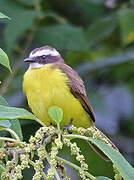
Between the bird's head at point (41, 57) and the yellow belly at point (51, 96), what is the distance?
0.96 feet

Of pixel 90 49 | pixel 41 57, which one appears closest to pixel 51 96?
pixel 41 57

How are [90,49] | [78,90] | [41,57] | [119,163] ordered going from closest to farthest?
[119,163], [78,90], [41,57], [90,49]

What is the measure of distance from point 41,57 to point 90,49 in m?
1.44

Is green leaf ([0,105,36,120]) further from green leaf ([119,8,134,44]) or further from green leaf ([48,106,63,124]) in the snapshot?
green leaf ([119,8,134,44])

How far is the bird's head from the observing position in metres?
4.39

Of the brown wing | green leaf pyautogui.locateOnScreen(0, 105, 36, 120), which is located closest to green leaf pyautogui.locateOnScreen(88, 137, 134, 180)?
green leaf pyautogui.locateOnScreen(0, 105, 36, 120)

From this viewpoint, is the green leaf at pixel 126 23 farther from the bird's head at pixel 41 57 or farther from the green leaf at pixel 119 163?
the green leaf at pixel 119 163

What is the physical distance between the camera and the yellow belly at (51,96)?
12.4ft

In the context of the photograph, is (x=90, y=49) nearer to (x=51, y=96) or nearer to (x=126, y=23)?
(x=126, y=23)

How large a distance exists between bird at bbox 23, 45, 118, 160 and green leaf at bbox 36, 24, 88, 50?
3.03ft

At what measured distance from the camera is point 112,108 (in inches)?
223

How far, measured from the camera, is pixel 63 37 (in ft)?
17.3

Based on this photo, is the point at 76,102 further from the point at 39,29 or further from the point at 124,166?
the point at 124,166

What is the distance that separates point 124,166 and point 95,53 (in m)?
4.14
